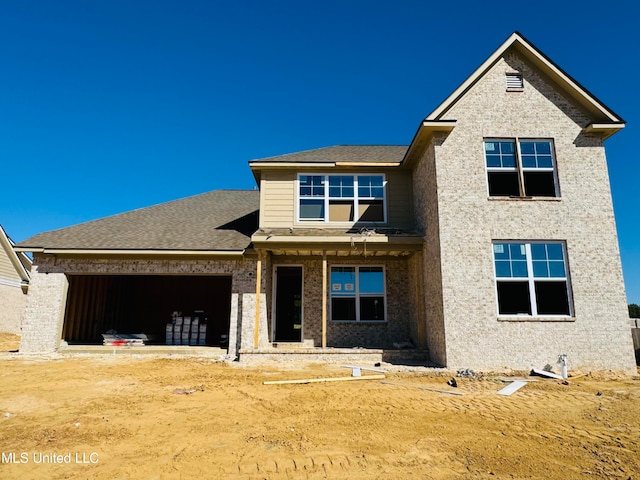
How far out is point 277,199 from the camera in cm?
1295

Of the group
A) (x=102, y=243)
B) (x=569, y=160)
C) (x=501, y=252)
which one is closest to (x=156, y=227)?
(x=102, y=243)

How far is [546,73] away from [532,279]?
19.7 feet

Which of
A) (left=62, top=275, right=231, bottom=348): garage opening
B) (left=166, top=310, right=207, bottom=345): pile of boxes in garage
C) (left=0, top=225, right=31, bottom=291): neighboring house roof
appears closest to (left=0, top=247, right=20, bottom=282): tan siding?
(left=0, top=225, right=31, bottom=291): neighboring house roof

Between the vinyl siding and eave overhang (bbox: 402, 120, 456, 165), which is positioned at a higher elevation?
eave overhang (bbox: 402, 120, 456, 165)

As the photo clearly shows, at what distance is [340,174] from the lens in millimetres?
→ 13039

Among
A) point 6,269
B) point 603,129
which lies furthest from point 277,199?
point 6,269

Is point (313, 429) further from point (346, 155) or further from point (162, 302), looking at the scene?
point (162, 302)

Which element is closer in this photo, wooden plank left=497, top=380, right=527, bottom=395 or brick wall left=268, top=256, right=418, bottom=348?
wooden plank left=497, top=380, right=527, bottom=395

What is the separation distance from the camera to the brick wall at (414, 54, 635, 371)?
30.4ft

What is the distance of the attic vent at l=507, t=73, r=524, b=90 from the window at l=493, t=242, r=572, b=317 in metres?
4.62

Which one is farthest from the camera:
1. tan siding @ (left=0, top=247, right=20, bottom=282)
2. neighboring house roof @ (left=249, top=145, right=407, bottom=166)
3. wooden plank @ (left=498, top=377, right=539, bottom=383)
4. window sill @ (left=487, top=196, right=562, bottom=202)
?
tan siding @ (left=0, top=247, right=20, bottom=282)

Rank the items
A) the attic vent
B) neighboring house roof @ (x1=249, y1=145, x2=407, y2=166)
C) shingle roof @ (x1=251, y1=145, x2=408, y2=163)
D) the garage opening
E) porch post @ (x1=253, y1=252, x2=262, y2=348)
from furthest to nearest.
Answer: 1. the garage opening
2. shingle roof @ (x1=251, y1=145, x2=408, y2=163)
3. neighboring house roof @ (x1=249, y1=145, x2=407, y2=166)
4. porch post @ (x1=253, y1=252, x2=262, y2=348)
5. the attic vent

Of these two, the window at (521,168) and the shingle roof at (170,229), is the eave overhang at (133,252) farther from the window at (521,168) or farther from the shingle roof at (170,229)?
the window at (521,168)

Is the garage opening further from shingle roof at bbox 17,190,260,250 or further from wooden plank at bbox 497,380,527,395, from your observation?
wooden plank at bbox 497,380,527,395
